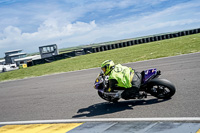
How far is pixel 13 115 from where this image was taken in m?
7.59

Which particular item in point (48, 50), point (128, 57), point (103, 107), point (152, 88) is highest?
point (48, 50)

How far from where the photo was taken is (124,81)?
240 inches

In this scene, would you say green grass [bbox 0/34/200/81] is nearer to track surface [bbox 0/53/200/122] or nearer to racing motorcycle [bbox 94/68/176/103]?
track surface [bbox 0/53/200/122]

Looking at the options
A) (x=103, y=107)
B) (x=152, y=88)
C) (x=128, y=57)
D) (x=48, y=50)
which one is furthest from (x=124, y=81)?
(x=48, y=50)

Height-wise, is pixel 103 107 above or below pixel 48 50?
below

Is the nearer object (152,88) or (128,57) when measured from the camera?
(152,88)

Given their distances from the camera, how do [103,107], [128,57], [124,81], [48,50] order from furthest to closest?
1. [48,50]
2. [128,57]
3. [103,107]
4. [124,81]

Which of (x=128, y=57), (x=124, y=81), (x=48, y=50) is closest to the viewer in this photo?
(x=124, y=81)

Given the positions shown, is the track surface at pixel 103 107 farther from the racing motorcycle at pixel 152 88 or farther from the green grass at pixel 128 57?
the green grass at pixel 128 57

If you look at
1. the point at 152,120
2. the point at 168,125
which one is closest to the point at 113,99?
the point at 152,120

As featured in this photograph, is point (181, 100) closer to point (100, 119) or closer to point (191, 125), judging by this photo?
point (191, 125)

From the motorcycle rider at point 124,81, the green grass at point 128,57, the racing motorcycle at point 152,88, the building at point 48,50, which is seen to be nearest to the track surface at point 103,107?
the racing motorcycle at point 152,88

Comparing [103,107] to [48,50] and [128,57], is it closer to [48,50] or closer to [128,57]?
[128,57]

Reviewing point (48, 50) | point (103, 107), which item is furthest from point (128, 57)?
point (48, 50)
